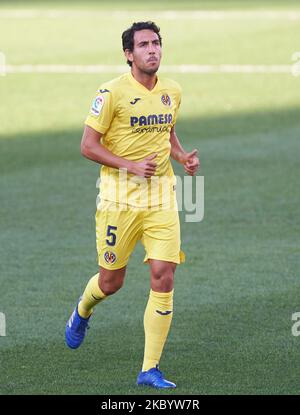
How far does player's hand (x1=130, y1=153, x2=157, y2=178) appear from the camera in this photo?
8711 millimetres

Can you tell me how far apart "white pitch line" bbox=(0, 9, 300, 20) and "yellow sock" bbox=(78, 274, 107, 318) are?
28.0 metres

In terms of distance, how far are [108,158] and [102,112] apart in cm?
35

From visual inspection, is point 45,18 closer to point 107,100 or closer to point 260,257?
point 260,257

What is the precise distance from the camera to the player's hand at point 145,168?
8711 millimetres

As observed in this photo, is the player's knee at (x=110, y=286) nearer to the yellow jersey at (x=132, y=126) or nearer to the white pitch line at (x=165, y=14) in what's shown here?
the yellow jersey at (x=132, y=126)

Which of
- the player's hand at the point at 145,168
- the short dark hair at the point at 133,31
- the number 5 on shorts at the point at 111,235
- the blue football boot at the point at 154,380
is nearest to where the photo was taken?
the blue football boot at the point at 154,380

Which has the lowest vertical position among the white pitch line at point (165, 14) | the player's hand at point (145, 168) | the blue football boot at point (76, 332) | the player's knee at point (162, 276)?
the blue football boot at point (76, 332)

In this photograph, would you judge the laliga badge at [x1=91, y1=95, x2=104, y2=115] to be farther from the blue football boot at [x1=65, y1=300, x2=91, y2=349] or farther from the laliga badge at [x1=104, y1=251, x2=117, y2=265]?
the blue football boot at [x1=65, y1=300, x2=91, y2=349]

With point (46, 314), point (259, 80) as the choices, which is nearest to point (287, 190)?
point (46, 314)

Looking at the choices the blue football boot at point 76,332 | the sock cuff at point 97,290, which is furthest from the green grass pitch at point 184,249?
the sock cuff at point 97,290

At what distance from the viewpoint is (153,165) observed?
8.71 m

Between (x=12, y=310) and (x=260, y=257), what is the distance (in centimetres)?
299

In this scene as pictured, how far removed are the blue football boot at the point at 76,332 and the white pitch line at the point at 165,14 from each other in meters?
28.1

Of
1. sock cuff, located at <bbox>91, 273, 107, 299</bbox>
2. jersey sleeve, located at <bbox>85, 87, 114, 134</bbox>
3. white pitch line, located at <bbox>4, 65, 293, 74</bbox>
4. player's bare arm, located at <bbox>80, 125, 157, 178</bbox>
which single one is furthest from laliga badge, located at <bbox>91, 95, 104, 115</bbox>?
white pitch line, located at <bbox>4, 65, 293, 74</bbox>
